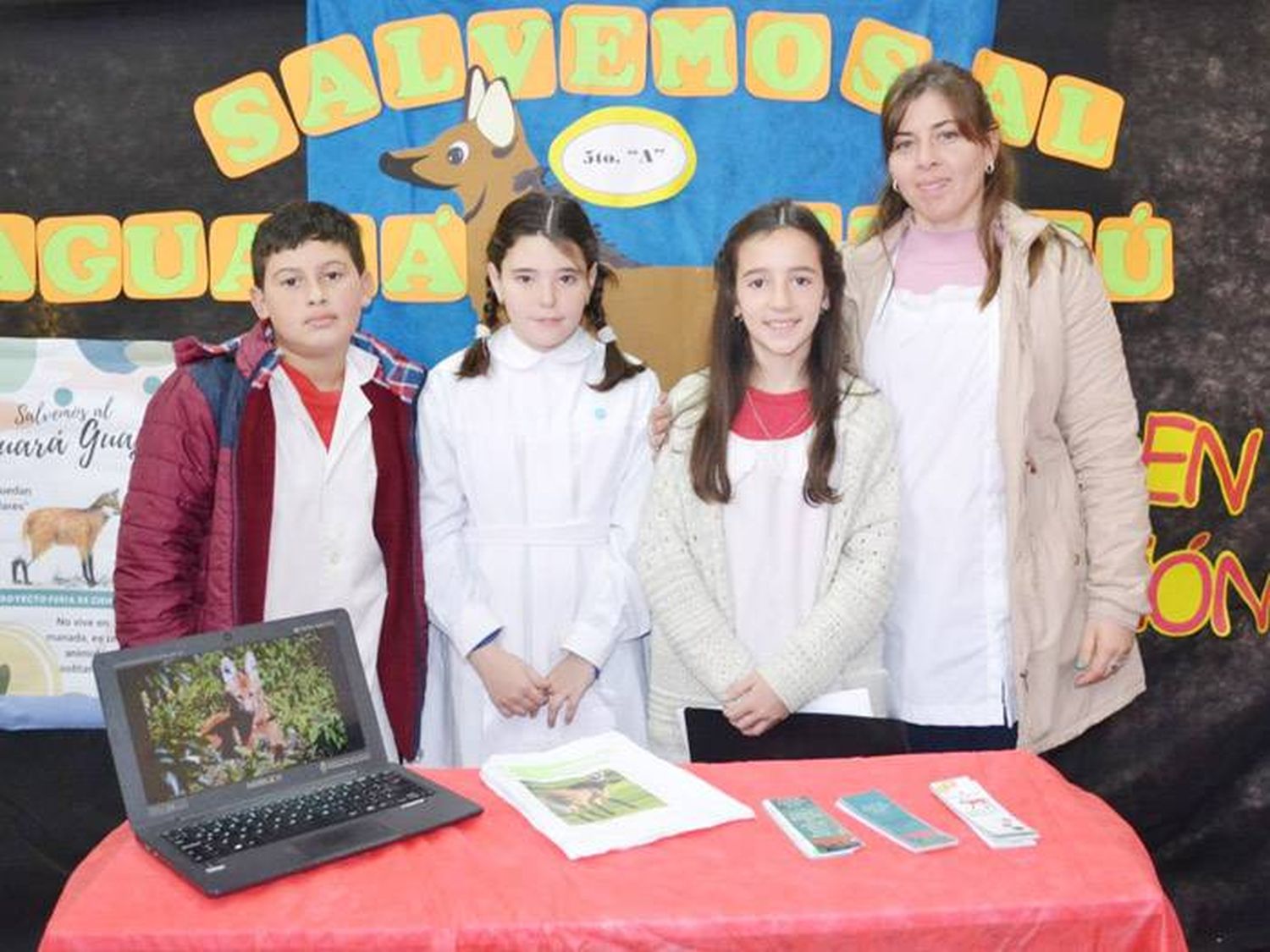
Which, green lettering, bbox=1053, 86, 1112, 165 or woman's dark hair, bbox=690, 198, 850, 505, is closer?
woman's dark hair, bbox=690, 198, 850, 505

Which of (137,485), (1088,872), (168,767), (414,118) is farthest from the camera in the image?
(414,118)

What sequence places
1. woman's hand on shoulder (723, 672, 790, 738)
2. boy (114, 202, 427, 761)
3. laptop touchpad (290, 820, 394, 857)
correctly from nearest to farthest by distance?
laptop touchpad (290, 820, 394, 857) → woman's hand on shoulder (723, 672, 790, 738) → boy (114, 202, 427, 761)

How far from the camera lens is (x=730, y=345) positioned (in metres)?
2.26

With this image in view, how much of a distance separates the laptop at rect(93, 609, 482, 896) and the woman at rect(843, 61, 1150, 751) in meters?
1.11

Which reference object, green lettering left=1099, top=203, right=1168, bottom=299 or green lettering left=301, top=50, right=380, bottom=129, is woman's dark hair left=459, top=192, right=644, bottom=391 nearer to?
green lettering left=301, top=50, right=380, bottom=129

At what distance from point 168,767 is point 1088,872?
102 cm

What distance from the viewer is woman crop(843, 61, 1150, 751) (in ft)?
7.45

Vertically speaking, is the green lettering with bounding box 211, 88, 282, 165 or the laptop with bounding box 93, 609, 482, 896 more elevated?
the green lettering with bounding box 211, 88, 282, 165

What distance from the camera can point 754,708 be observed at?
203 cm

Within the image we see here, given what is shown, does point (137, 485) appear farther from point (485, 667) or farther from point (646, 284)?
point (646, 284)

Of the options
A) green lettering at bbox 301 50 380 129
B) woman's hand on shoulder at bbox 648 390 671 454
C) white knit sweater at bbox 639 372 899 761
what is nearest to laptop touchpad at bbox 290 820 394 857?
white knit sweater at bbox 639 372 899 761

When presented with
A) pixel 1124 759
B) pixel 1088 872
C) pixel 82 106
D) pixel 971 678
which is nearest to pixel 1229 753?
pixel 1124 759

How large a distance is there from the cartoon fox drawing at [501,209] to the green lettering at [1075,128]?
840 mm

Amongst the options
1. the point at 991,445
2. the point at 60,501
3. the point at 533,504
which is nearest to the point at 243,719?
the point at 533,504
